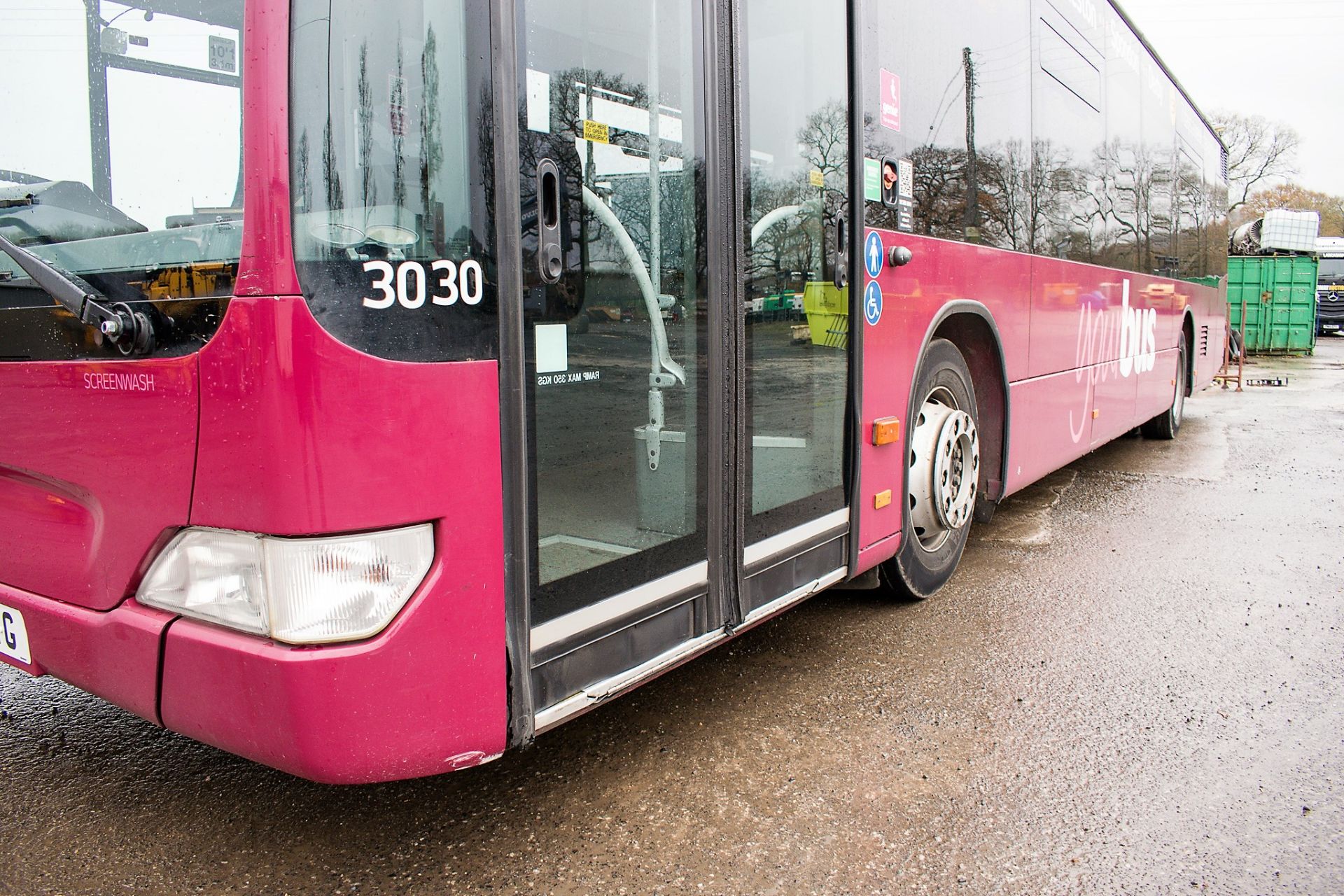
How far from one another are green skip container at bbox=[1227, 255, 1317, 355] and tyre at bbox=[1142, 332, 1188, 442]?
550 inches

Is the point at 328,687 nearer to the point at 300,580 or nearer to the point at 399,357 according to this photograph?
the point at 300,580

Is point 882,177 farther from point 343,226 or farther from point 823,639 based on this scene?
point 343,226

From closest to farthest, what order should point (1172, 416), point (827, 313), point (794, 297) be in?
point (794, 297), point (827, 313), point (1172, 416)

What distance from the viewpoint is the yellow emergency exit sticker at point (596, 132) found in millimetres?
2398

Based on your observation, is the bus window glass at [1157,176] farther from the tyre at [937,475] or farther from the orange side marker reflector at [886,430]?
the orange side marker reflector at [886,430]

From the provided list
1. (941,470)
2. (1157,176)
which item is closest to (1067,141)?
(941,470)

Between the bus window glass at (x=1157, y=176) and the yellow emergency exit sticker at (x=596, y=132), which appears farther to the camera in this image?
the bus window glass at (x=1157, y=176)

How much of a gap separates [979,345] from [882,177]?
131 cm

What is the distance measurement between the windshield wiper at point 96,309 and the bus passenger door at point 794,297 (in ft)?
5.22

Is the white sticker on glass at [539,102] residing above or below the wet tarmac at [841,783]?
above

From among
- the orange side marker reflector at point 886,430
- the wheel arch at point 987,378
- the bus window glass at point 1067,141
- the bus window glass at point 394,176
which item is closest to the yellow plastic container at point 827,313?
the orange side marker reflector at point 886,430

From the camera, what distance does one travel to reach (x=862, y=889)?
2.36 m

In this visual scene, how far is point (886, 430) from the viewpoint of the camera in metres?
3.83

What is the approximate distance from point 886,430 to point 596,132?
6.11 feet
